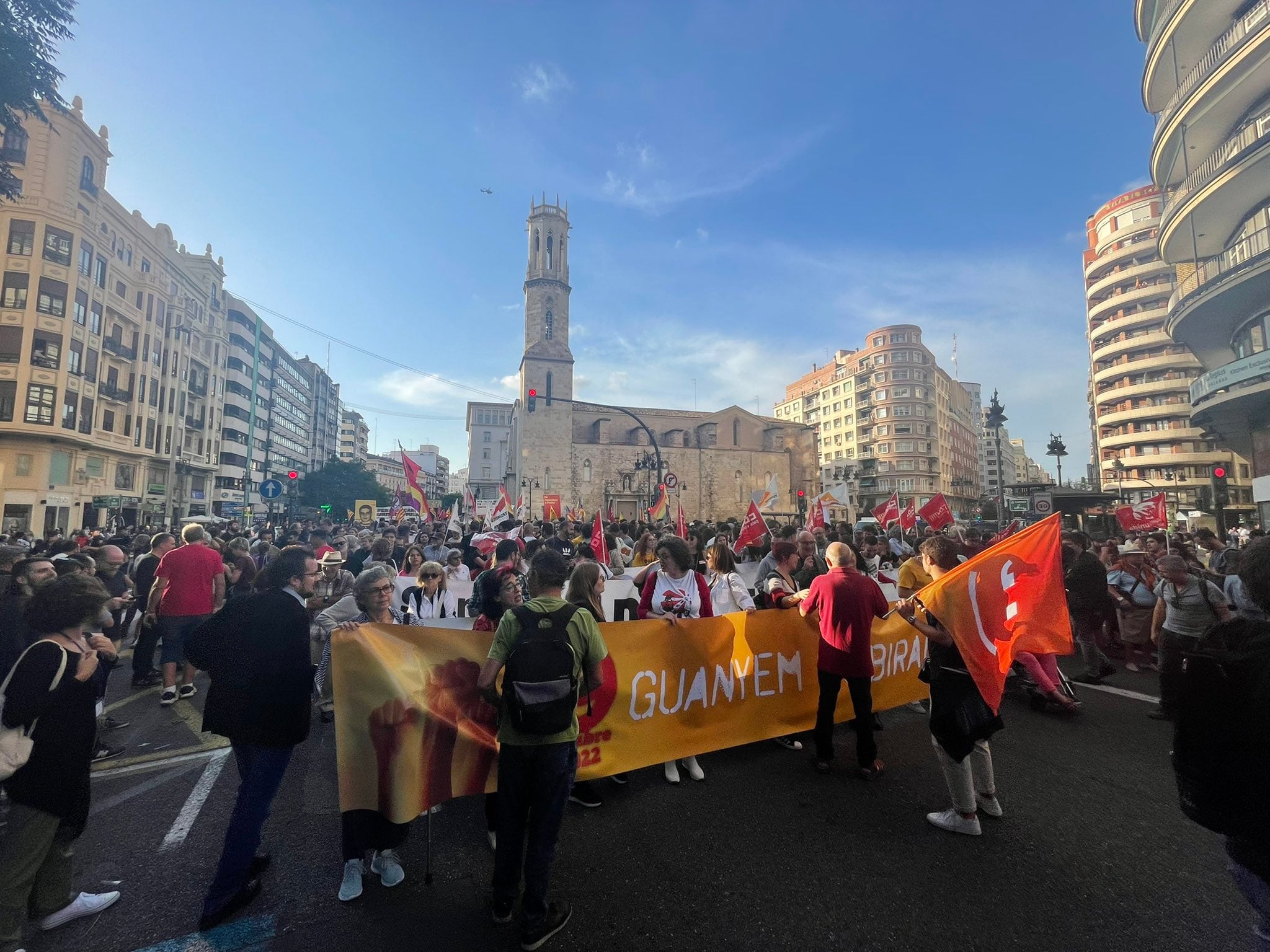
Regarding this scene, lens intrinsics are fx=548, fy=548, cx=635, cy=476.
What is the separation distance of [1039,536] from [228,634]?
5.22 m

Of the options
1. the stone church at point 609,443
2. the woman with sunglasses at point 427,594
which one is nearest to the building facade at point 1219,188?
the woman with sunglasses at point 427,594

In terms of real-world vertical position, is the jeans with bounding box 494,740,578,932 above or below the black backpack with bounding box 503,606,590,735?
below

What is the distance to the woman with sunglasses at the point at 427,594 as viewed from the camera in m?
5.82

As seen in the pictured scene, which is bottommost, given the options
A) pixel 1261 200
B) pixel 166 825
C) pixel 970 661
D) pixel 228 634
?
pixel 166 825

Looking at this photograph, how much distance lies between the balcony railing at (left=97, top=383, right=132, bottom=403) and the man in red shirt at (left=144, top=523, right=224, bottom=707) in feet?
112

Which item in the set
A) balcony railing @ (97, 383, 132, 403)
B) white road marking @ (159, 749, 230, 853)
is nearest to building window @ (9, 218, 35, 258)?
balcony railing @ (97, 383, 132, 403)

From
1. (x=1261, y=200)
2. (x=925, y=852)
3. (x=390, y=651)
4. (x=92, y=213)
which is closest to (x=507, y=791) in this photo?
(x=390, y=651)

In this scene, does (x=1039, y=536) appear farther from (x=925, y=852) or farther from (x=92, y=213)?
(x=92, y=213)

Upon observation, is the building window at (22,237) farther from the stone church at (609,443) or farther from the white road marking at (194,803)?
the white road marking at (194,803)

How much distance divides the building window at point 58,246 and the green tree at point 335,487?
29943mm

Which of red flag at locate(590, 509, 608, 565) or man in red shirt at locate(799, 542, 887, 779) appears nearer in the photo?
man in red shirt at locate(799, 542, 887, 779)

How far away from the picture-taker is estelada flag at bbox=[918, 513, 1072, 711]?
11.6 feet

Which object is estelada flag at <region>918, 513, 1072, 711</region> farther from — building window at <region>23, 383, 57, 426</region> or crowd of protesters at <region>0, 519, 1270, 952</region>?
building window at <region>23, 383, 57, 426</region>

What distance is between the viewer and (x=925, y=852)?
3.33m
